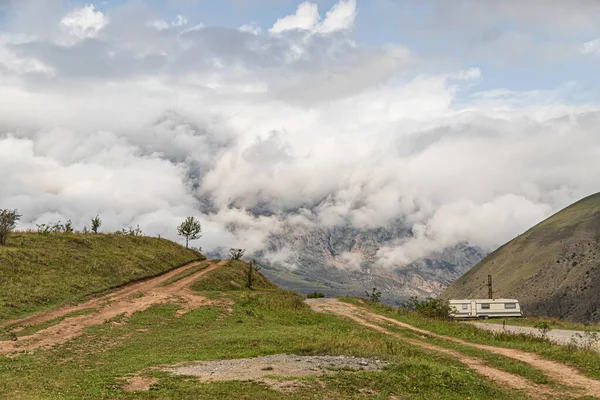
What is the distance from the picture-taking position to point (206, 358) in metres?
28.4

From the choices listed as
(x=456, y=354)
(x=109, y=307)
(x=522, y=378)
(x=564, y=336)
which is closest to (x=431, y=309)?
(x=564, y=336)

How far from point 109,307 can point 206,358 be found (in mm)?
23744

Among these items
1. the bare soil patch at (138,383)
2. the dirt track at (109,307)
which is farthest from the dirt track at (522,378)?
the dirt track at (109,307)

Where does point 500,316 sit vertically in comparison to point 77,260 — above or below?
below

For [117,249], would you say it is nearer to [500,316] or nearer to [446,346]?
[446,346]

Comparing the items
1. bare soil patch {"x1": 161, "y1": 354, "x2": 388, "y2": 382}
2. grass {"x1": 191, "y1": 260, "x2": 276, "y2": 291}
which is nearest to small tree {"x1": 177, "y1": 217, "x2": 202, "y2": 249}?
grass {"x1": 191, "y1": 260, "x2": 276, "y2": 291}

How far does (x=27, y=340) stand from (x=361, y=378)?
77.9 ft

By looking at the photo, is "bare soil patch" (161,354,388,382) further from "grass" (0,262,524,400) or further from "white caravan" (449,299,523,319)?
"white caravan" (449,299,523,319)

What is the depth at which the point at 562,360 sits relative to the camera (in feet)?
109

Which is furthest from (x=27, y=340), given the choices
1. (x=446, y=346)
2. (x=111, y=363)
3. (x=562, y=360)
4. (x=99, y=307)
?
(x=562, y=360)

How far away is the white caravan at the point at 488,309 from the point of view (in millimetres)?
123188

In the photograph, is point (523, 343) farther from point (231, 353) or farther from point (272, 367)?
point (272, 367)

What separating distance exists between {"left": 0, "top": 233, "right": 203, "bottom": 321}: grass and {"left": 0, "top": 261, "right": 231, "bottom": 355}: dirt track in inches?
72.2

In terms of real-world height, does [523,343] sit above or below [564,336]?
above
